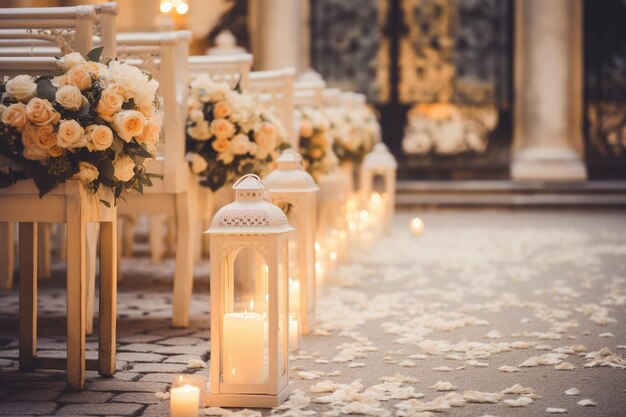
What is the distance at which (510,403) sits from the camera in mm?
3357

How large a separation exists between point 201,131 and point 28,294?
4.80ft

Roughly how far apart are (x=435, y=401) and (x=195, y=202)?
2.31 meters

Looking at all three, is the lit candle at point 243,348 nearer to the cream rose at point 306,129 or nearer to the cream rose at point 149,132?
the cream rose at point 149,132

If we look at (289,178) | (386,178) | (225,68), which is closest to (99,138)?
(289,178)

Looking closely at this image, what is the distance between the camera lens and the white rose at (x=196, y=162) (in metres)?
5.16

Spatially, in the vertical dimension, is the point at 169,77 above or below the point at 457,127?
below

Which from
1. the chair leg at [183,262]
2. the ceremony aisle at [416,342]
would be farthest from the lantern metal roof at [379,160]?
the chair leg at [183,262]

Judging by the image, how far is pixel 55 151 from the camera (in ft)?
11.5

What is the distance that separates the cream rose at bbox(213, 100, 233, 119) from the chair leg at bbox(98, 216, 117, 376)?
139 cm

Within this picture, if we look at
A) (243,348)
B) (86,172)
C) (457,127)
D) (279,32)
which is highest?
(279,32)

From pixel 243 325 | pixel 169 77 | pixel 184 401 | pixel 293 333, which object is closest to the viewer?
pixel 184 401

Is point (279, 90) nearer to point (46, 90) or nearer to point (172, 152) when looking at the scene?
point (172, 152)

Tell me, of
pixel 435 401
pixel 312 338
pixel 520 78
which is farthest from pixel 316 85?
pixel 520 78

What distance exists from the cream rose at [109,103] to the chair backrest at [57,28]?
1.27 ft
